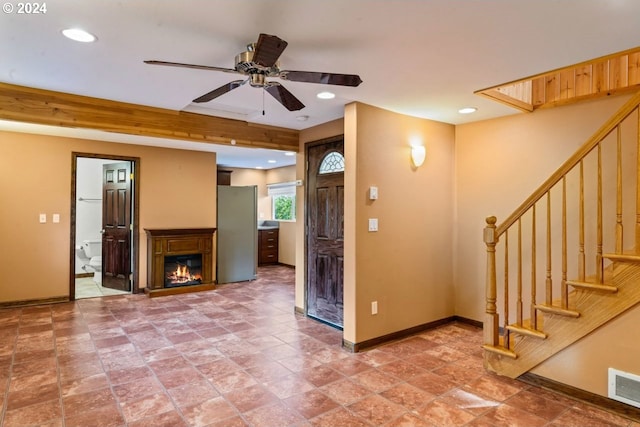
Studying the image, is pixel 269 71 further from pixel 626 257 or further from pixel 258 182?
pixel 258 182

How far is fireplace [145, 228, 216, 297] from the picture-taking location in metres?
5.61

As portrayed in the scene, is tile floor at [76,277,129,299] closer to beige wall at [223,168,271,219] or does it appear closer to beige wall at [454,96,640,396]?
beige wall at [223,168,271,219]

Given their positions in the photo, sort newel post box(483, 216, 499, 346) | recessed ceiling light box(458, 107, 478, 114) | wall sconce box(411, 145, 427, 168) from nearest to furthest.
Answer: newel post box(483, 216, 499, 346) < recessed ceiling light box(458, 107, 478, 114) < wall sconce box(411, 145, 427, 168)

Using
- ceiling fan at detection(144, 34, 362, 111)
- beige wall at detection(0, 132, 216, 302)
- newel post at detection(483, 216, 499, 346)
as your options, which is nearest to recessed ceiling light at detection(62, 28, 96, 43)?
ceiling fan at detection(144, 34, 362, 111)

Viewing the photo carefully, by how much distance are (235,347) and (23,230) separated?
11.8 ft

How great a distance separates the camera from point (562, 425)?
7.45ft

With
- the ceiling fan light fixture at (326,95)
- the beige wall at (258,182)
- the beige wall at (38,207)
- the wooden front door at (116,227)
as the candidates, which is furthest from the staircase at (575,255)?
the beige wall at (258,182)

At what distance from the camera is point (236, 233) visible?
21.7 ft

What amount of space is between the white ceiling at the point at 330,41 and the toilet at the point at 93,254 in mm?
4125

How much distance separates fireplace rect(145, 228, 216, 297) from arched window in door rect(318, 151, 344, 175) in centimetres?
260

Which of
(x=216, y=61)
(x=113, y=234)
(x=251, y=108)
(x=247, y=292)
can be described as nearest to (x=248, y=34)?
(x=216, y=61)

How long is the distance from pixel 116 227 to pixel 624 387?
21.1 ft

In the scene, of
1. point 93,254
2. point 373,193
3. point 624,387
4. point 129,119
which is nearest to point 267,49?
point 373,193

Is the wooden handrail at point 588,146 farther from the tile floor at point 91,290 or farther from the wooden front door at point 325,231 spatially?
the tile floor at point 91,290
